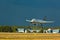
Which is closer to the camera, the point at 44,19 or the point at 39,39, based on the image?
the point at 39,39

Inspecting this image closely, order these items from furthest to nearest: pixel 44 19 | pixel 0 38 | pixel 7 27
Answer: pixel 44 19
pixel 7 27
pixel 0 38

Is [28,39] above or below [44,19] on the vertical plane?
below

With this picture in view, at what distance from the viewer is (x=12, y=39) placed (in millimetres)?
14195

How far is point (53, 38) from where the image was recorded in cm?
1481

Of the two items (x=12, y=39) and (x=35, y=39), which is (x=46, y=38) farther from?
(x=12, y=39)

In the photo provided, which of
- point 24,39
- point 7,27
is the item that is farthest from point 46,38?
point 7,27

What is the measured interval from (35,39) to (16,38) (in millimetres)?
1216

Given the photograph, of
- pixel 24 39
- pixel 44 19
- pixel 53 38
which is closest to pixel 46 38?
pixel 53 38

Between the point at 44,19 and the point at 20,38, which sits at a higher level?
the point at 44,19

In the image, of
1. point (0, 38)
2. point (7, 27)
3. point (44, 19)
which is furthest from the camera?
point (44, 19)

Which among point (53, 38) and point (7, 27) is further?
point (7, 27)

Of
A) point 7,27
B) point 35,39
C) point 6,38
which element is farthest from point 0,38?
point 7,27

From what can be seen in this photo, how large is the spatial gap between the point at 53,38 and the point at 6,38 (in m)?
3.06

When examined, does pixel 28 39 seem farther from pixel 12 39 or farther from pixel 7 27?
pixel 7 27
